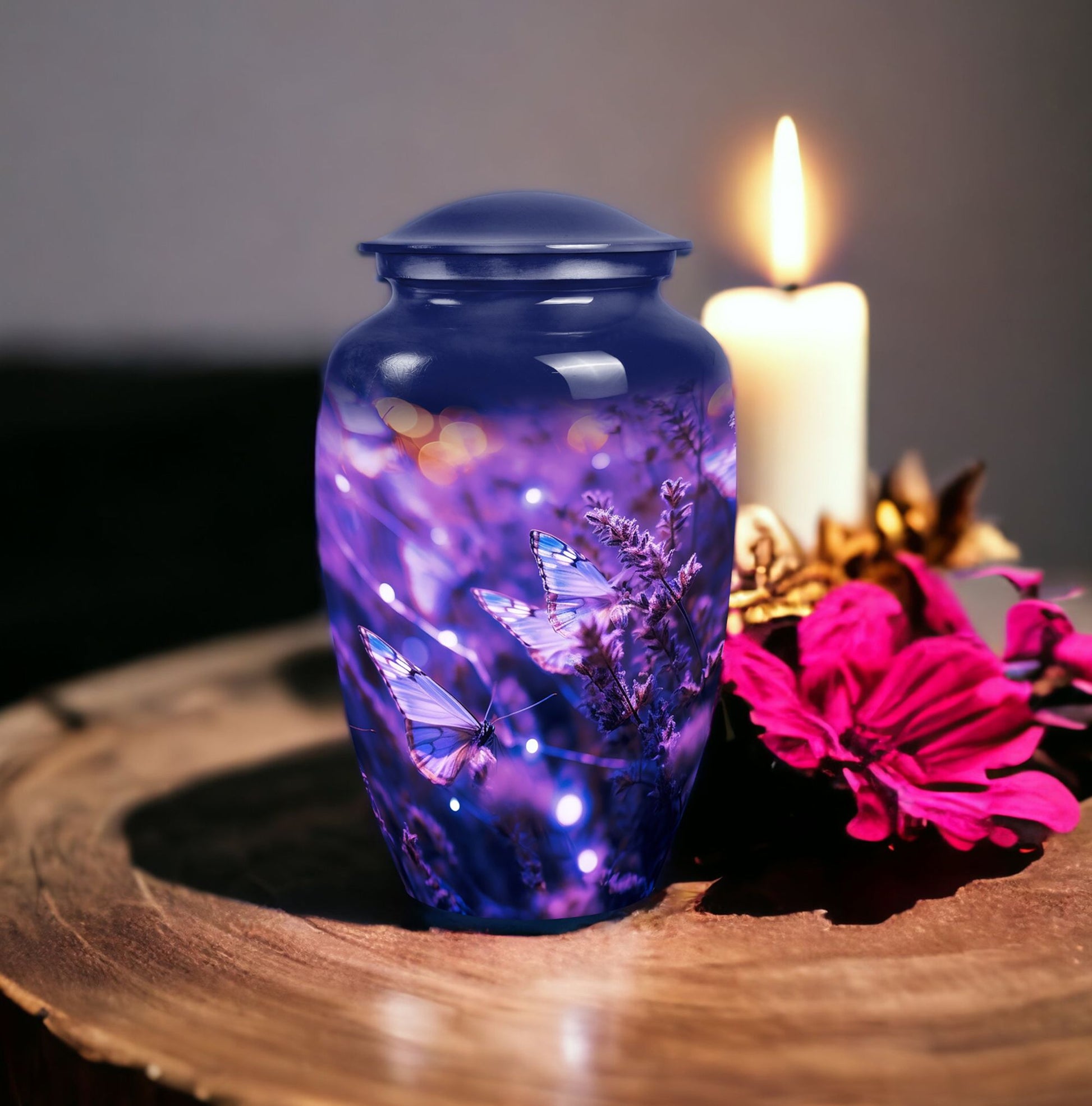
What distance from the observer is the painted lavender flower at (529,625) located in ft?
1.36

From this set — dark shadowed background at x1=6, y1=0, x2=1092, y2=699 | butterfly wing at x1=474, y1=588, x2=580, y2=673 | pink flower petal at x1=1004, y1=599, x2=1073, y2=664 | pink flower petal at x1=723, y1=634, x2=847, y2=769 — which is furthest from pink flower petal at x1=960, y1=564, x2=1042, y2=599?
dark shadowed background at x1=6, y1=0, x2=1092, y2=699

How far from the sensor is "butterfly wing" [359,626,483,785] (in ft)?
1.43

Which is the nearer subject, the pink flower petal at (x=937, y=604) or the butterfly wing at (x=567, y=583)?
the butterfly wing at (x=567, y=583)

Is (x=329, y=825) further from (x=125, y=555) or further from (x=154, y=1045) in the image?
(x=125, y=555)

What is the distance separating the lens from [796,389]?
57 centimetres

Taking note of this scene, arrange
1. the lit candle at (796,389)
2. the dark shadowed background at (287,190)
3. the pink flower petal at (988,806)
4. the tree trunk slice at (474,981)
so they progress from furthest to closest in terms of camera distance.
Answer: the dark shadowed background at (287,190)
the lit candle at (796,389)
the pink flower petal at (988,806)
the tree trunk slice at (474,981)

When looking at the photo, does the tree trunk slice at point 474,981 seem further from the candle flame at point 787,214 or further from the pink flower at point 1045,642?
the candle flame at point 787,214

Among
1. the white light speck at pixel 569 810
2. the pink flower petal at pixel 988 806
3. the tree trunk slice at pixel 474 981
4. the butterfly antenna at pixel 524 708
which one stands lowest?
the tree trunk slice at pixel 474 981

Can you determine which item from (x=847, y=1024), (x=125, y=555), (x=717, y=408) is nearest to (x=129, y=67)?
(x=125, y=555)

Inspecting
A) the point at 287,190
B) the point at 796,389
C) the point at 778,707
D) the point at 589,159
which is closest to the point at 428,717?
the point at 778,707

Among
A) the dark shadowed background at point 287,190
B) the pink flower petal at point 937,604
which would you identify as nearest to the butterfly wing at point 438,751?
the pink flower petal at point 937,604

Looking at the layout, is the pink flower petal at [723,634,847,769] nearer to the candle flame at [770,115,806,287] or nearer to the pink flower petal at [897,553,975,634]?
the pink flower petal at [897,553,975,634]

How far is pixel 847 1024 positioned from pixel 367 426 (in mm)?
239

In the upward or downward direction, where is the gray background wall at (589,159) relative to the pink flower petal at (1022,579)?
upward
